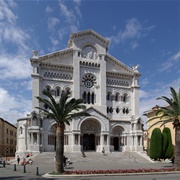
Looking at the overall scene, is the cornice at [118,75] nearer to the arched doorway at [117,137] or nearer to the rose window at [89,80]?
the rose window at [89,80]

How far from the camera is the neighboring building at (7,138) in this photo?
208 ft

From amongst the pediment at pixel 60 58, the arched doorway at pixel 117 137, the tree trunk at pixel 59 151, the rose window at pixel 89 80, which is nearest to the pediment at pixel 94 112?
the arched doorway at pixel 117 137

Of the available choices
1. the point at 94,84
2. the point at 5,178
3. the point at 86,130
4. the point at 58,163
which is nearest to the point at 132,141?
the point at 86,130

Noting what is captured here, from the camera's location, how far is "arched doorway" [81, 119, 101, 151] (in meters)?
47.8

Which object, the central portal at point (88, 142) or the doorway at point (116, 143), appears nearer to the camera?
the central portal at point (88, 142)

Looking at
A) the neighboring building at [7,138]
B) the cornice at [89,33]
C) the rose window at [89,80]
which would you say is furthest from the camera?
the neighboring building at [7,138]

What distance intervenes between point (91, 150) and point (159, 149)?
15839mm

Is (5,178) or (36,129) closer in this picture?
(5,178)

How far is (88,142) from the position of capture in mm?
49000

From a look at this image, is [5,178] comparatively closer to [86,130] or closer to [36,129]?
[36,129]

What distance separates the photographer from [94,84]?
50500mm

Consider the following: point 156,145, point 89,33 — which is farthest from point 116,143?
point 89,33

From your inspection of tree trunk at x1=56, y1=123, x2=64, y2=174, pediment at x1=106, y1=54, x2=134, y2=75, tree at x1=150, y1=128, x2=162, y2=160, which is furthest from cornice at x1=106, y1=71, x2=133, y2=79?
tree trunk at x1=56, y1=123, x2=64, y2=174

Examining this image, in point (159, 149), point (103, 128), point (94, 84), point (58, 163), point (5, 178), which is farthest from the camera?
point (94, 84)
